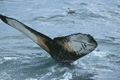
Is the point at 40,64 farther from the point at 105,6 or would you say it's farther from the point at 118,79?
the point at 105,6

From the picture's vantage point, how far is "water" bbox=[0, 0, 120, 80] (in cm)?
520

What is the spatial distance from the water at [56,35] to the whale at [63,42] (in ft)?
1.64

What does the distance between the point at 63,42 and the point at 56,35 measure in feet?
13.2

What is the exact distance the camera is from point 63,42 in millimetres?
4594

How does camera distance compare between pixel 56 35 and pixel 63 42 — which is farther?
pixel 56 35

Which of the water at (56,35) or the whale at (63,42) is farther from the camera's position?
the water at (56,35)

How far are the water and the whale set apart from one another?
50cm

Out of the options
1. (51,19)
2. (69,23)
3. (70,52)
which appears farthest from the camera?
(51,19)

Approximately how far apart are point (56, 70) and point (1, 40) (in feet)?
10.4

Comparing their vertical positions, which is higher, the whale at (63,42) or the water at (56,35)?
the whale at (63,42)

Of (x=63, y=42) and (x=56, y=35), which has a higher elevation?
(x=63, y=42)

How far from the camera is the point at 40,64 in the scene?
5742 mm

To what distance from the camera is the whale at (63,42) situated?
14.1 feet

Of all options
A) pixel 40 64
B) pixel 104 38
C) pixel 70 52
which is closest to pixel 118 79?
pixel 70 52
